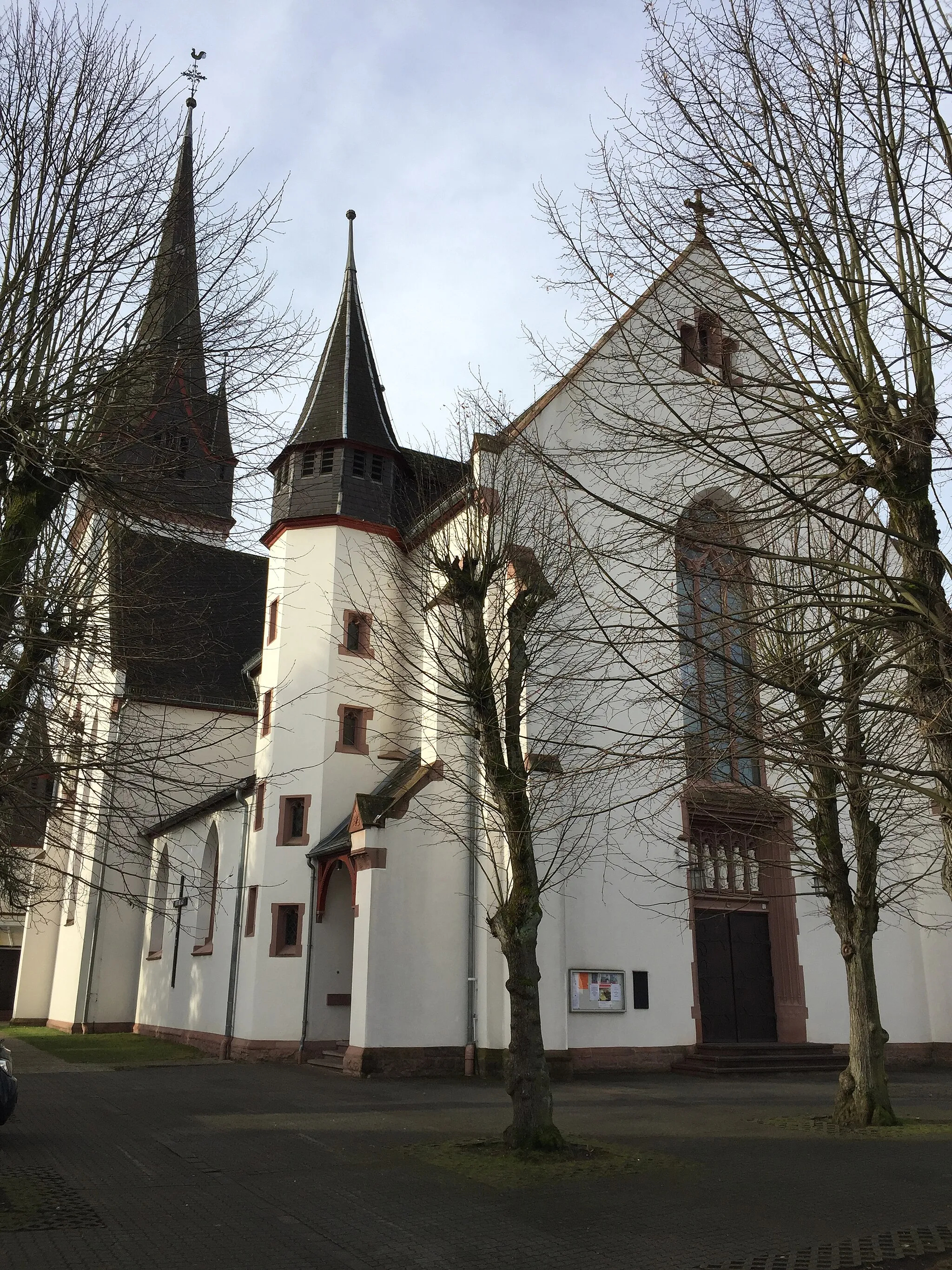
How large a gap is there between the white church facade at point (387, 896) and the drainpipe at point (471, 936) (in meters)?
0.05

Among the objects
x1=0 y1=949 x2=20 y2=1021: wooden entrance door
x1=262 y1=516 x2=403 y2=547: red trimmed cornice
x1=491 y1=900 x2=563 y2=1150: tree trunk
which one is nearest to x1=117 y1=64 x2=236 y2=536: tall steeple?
x1=491 y1=900 x2=563 y2=1150: tree trunk

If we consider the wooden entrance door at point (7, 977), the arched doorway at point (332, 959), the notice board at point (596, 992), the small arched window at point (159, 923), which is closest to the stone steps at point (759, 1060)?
the notice board at point (596, 992)

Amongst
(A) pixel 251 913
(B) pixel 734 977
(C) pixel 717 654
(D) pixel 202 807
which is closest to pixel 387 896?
(A) pixel 251 913

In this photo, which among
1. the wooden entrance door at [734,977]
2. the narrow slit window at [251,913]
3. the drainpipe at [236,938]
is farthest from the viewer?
the narrow slit window at [251,913]

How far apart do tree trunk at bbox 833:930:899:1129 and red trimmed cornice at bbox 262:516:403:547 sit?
555 inches

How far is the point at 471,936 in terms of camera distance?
19047 mm

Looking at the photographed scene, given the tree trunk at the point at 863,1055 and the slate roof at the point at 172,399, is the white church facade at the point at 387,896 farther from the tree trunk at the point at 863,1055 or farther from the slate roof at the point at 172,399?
the slate roof at the point at 172,399

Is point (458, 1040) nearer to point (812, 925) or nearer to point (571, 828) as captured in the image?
point (571, 828)

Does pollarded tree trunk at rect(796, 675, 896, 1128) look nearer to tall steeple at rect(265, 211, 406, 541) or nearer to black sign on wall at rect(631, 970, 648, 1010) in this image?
black sign on wall at rect(631, 970, 648, 1010)

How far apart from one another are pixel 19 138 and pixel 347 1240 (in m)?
9.55

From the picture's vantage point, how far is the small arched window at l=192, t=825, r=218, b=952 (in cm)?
2377

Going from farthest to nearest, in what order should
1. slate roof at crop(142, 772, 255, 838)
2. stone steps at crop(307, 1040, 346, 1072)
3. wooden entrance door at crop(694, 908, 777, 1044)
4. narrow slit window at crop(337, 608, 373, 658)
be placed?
narrow slit window at crop(337, 608, 373, 658) < slate roof at crop(142, 772, 255, 838) < wooden entrance door at crop(694, 908, 777, 1044) < stone steps at crop(307, 1040, 346, 1072)

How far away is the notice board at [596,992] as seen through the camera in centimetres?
1814

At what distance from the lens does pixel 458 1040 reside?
18.5 meters
